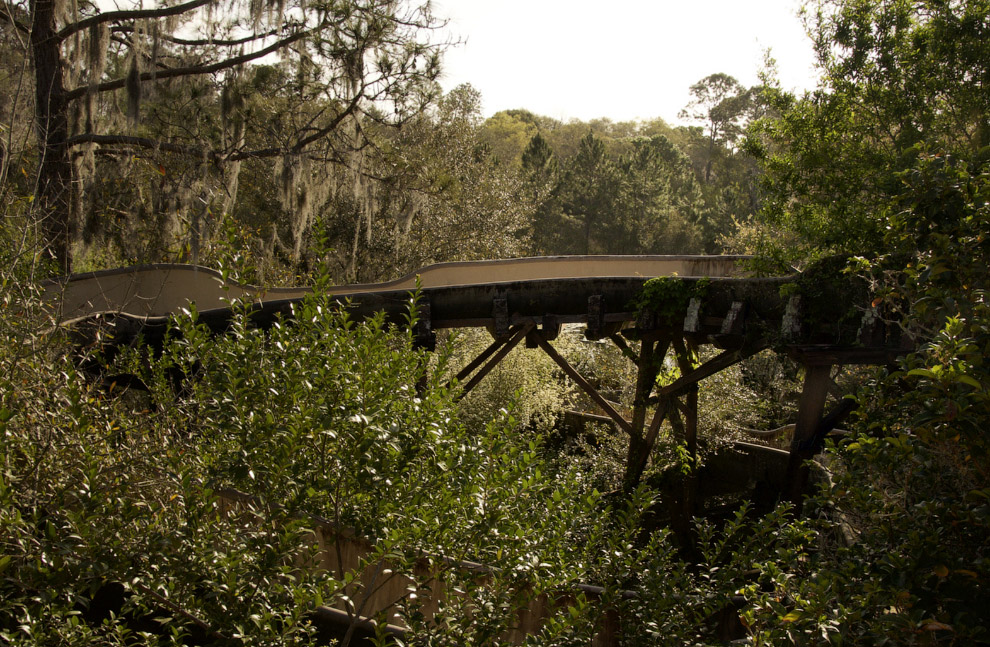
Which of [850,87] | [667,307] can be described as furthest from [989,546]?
[850,87]

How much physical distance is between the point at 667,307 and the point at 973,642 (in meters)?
6.24

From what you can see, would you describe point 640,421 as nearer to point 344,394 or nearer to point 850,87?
point 850,87

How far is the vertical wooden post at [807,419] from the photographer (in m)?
7.53

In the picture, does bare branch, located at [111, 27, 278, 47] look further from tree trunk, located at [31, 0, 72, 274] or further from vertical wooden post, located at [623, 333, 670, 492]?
vertical wooden post, located at [623, 333, 670, 492]

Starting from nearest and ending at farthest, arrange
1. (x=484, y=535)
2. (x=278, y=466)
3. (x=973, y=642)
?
(x=973, y=642)
(x=278, y=466)
(x=484, y=535)

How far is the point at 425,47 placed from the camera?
11469mm

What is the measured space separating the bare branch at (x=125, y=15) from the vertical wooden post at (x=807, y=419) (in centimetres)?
871

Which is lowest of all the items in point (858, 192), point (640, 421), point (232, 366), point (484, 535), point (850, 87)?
point (640, 421)

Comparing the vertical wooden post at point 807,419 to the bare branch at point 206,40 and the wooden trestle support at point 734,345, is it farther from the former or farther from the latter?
the bare branch at point 206,40

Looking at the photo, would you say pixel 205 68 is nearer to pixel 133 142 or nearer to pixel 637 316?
pixel 133 142

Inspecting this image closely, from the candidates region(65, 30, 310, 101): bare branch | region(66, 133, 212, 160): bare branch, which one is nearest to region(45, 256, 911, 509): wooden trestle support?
region(66, 133, 212, 160): bare branch

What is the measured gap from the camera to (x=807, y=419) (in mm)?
7668

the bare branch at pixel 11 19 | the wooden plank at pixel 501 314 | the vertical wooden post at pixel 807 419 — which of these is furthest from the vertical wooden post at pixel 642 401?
the bare branch at pixel 11 19

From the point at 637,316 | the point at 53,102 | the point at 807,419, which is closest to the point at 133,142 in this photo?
the point at 53,102
